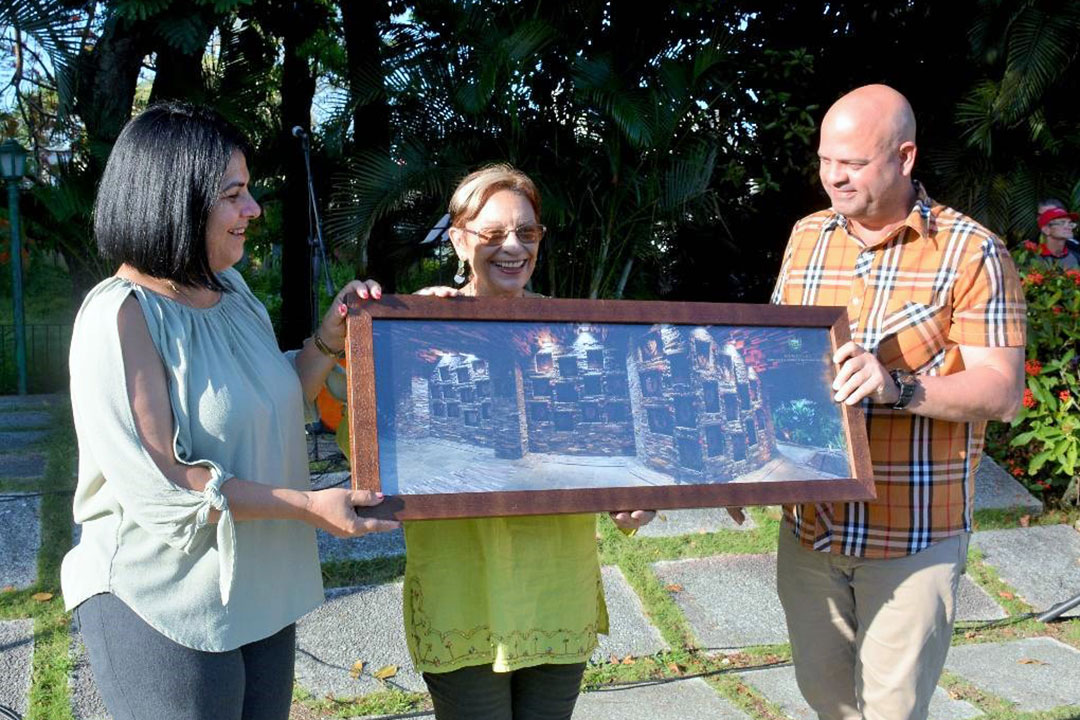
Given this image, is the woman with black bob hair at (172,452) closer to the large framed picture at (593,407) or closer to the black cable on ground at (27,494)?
the large framed picture at (593,407)

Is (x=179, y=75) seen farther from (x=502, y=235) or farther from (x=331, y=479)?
(x=502, y=235)

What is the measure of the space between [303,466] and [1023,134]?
8.54 m

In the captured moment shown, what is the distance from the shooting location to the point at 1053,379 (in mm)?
5906

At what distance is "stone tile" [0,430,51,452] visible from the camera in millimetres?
6301

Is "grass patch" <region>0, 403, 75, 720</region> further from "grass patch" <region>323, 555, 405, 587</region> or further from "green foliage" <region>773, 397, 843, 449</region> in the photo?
"green foliage" <region>773, 397, 843, 449</region>

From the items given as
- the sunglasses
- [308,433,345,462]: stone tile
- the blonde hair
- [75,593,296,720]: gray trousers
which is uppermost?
the blonde hair

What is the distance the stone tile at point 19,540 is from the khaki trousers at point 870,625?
3.34 meters

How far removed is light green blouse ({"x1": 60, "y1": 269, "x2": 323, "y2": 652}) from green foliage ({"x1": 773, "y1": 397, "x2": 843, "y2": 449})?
119 centimetres

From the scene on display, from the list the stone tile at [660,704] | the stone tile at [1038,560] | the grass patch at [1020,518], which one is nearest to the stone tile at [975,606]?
the stone tile at [1038,560]

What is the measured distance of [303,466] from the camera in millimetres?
2221

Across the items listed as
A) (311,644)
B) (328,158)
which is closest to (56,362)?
(328,158)

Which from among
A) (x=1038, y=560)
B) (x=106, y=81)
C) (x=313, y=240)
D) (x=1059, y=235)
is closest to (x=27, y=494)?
(x=313, y=240)

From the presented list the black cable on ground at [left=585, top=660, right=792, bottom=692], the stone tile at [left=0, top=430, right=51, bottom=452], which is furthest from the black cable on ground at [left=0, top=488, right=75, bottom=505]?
the black cable on ground at [left=585, top=660, right=792, bottom=692]

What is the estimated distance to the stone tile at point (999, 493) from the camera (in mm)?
6020
